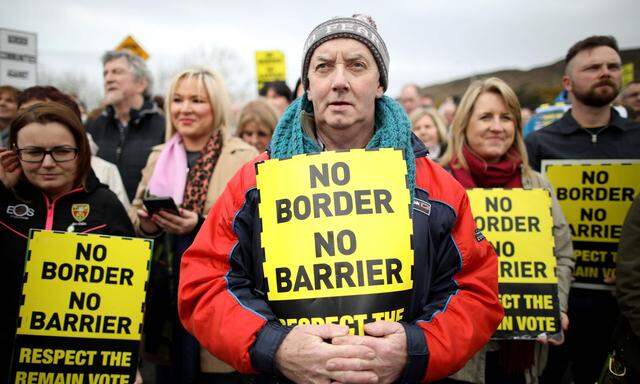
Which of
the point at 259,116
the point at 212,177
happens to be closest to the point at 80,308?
the point at 212,177

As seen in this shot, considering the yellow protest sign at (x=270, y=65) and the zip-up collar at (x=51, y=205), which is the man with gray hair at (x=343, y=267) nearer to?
the zip-up collar at (x=51, y=205)

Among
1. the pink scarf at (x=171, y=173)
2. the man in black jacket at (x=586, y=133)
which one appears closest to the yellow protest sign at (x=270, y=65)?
the pink scarf at (x=171, y=173)

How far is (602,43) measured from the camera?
3654mm

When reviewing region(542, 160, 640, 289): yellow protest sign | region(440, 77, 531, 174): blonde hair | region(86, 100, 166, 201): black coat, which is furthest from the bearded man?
region(86, 100, 166, 201): black coat

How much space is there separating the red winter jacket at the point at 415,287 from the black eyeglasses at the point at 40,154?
1.24 m

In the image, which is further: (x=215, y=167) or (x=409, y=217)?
(x=215, y=167)

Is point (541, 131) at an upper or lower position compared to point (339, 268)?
upper

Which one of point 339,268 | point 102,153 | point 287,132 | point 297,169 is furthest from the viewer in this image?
point 102,153

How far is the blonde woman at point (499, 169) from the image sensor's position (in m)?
2.68

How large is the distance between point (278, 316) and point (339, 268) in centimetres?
31

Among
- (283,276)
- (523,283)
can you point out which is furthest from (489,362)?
(283,276)

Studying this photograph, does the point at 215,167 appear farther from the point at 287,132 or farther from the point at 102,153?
the point at 102,153

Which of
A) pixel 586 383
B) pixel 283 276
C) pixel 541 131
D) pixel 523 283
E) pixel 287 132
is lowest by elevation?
pixel 586 383

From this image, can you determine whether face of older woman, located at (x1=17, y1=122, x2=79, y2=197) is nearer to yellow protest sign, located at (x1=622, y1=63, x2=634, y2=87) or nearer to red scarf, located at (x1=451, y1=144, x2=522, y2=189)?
red scarf, located at (x1=451, y1=144, x2=522, y2=189)
